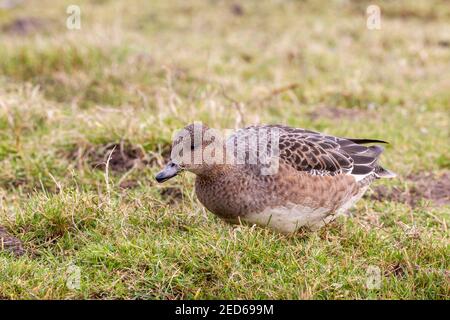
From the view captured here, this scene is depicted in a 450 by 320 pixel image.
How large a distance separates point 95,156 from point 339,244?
2121 millimetres

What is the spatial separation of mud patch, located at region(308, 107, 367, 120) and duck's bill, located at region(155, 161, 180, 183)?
283 cm

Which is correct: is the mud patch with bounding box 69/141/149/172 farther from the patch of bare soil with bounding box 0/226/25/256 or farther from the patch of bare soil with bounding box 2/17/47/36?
the patch of bare soil with bounding box 2/17/47/36

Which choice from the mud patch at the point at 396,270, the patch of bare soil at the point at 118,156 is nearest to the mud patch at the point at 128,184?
the patch of bare soil at the point at 118,156

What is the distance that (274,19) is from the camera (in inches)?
375

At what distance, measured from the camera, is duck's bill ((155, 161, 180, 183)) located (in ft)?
12.1

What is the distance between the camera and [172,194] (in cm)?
462

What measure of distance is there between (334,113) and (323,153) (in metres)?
2.56

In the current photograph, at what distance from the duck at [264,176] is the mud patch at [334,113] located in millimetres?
2393

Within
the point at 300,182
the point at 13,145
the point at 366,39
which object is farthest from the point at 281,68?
the point at 300,182

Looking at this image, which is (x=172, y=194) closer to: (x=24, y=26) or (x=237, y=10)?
(x=24, y=26)

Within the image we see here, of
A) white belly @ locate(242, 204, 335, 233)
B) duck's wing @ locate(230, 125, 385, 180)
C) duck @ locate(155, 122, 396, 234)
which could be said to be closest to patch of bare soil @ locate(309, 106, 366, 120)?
duck's wing @ locate(230, 125, 385, 180)

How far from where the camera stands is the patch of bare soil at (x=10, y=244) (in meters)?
3.65

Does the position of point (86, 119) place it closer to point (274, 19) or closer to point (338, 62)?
point (338, 62)

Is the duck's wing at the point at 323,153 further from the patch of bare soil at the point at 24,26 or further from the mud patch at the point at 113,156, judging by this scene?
the patch of bare soil at the point at 24,26
